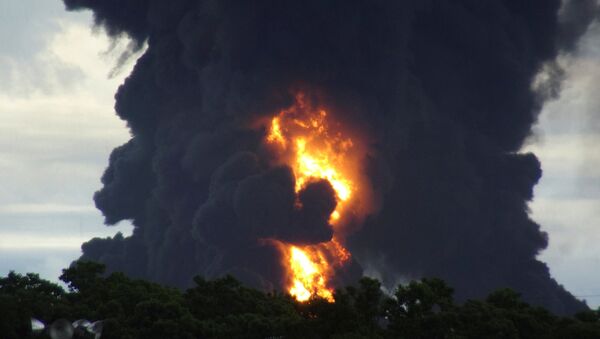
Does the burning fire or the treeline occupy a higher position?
the burning fire

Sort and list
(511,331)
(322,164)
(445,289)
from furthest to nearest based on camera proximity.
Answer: (322,164) < (445,289) < (511,331)

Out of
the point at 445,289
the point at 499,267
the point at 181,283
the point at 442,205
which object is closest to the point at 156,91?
the point at 181,283

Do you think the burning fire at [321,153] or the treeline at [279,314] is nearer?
the treeline at [279,314]

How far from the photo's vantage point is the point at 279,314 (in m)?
104

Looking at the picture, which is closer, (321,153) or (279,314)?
(279,314)

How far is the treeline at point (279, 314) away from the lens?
295ft

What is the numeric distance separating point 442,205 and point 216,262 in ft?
104

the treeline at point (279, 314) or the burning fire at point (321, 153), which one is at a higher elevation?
the burning fire at point (321, 153)

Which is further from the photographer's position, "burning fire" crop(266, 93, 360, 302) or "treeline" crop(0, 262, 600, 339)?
"burning fire" crop(266, 93, 360, 302)

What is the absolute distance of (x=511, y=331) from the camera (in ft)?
298

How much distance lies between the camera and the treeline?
3541 inches

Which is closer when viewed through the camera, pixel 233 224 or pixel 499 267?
pixel 233 224

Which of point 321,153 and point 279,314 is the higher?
point 321,153

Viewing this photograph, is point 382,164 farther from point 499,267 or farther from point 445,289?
point 445,289
